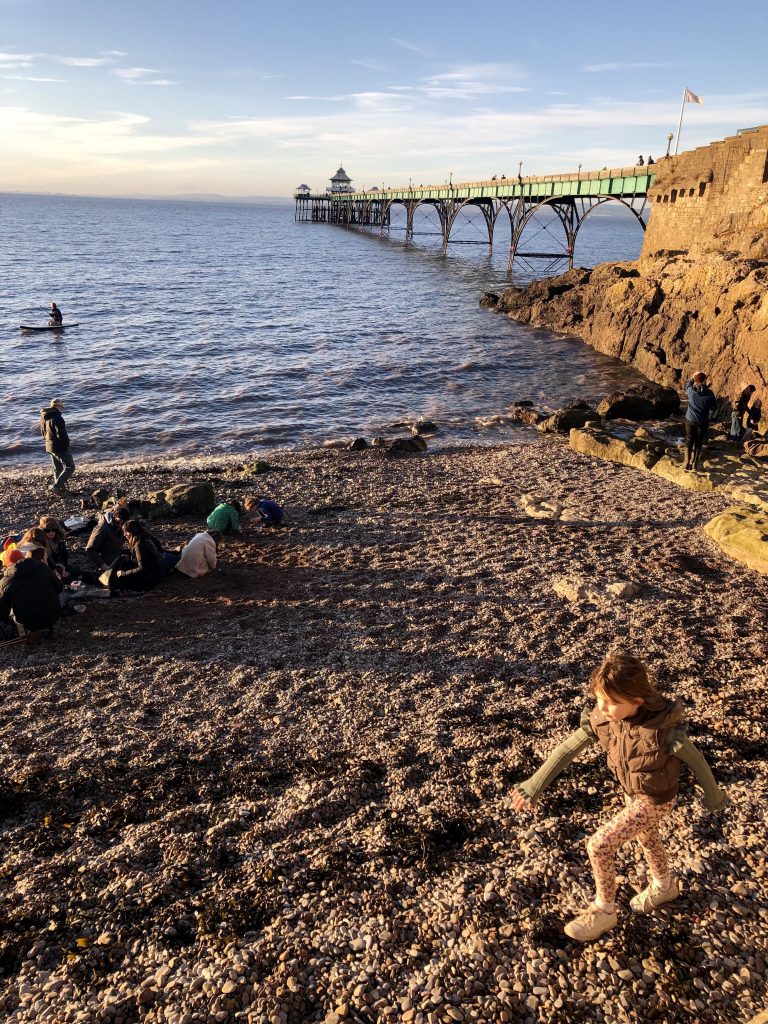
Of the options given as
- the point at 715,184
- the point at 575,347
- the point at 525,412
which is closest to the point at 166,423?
the point at 525,412

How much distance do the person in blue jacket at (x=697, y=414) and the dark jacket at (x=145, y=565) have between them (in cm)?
1073

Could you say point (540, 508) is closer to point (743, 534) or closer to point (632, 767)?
point (743, 534)

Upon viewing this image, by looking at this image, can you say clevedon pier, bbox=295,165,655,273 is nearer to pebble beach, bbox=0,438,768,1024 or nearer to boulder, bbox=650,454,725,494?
boulder, bbox=650,454,725,494

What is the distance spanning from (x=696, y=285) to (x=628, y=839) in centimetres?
2565

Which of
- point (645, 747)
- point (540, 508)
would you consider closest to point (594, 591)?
point (540, 508)

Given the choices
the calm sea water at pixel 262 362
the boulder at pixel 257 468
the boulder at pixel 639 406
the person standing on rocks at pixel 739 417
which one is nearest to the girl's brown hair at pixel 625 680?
the boulder at pixel 257 468

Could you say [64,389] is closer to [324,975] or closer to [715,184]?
[324,975]

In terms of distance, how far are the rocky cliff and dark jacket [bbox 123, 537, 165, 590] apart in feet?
58.1

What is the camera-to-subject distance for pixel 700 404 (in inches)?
496

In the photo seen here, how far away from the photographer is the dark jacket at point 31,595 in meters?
7.51

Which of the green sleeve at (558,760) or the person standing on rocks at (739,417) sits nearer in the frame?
the green sleeve at (558,760)

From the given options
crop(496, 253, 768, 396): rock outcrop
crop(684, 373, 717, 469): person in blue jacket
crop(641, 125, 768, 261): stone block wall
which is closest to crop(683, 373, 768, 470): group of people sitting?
crop(684, 373, 717, 469): person in blue jacket

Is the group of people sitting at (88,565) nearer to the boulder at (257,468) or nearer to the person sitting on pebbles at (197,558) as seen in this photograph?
the person sitting on pebbles at (197,558)

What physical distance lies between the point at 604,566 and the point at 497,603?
214cm
